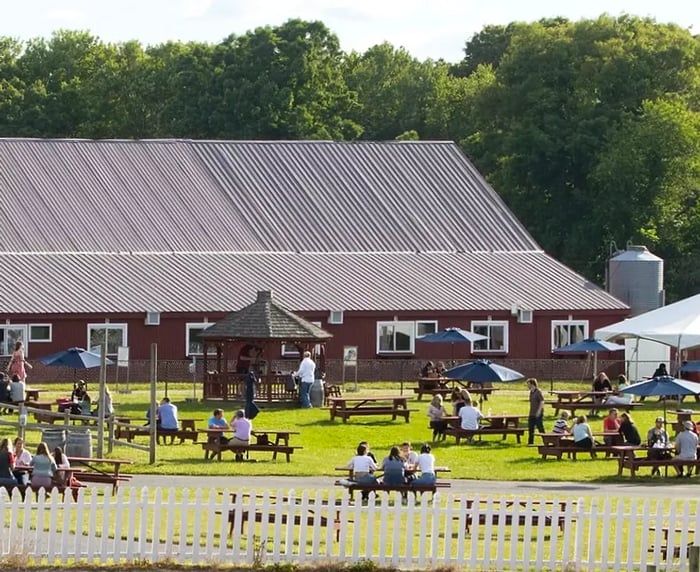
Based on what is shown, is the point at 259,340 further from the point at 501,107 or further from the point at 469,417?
the point at 501,107

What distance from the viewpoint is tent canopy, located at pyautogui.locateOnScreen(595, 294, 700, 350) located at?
167 feet

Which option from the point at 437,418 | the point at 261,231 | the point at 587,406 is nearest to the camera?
the point at 437,418

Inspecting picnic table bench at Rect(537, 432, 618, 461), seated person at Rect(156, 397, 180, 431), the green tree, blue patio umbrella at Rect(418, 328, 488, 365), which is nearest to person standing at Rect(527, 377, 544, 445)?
picnic table bench at Rect(537, 432, 618, 461)

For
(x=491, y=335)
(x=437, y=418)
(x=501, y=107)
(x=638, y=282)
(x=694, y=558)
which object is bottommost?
(x=694, y=558)

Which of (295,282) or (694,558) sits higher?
(295,282)

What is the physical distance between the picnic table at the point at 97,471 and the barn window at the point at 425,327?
93.6 ft

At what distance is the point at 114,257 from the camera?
69.5 metres

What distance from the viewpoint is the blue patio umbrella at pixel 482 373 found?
50.2 meters

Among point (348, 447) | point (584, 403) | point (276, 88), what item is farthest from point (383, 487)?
point (276, 88)

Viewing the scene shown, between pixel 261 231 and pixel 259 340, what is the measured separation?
16.9 metres

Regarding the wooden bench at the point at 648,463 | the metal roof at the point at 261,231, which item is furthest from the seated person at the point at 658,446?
the metal roof at the point at 261,231

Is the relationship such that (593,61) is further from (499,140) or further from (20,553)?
(20,553)

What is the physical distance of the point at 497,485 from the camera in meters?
39.0

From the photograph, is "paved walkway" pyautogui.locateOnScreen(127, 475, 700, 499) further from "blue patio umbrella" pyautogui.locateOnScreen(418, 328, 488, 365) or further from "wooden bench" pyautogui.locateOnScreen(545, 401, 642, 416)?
"blue patio umbrella" pyautogui.locateOnScreen(418, 328, 488, 365)
